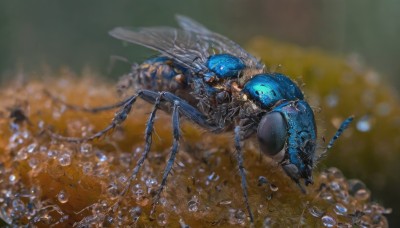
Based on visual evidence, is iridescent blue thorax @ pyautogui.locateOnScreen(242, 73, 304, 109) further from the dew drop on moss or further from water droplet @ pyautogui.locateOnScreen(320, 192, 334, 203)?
the dew drop on moss

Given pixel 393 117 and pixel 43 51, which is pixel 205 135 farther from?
pixel 43 51

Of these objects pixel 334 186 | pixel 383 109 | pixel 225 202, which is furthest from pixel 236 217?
pixel 383 109

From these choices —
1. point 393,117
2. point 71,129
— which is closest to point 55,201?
point 71,129

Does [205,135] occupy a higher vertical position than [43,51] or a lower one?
higher

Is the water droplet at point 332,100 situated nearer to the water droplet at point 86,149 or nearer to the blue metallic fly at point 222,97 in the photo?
the blue metallic fly at point 222,97

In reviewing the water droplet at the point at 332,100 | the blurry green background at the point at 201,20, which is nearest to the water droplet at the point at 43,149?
the water droplet at the point at 332,100

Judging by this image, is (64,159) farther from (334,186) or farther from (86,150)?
(334,186)
